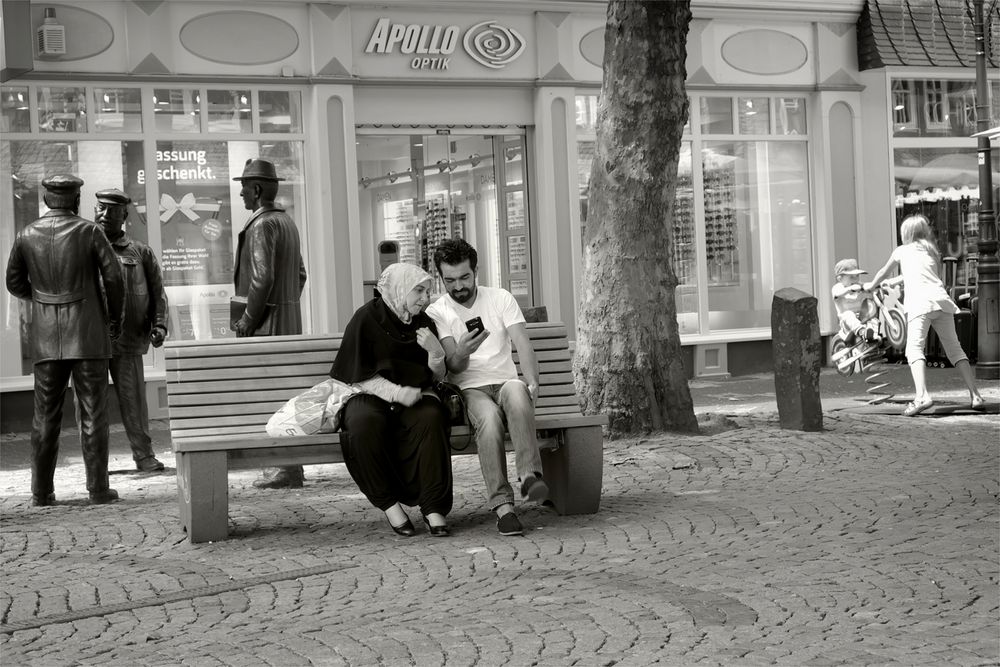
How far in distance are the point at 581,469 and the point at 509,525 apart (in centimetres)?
67

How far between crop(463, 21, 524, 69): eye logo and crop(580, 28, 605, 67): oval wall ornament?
852mm

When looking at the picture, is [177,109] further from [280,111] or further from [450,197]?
[450,197]

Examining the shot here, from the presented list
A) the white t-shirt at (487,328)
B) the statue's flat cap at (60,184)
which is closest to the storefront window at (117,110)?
the statue's flat cap at (60,184)

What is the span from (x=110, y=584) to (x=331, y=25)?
10.3 m

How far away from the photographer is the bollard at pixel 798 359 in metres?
11.0

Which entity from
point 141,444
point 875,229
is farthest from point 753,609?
point 875,229

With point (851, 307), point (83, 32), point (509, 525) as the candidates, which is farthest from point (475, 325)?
point (83, 32)

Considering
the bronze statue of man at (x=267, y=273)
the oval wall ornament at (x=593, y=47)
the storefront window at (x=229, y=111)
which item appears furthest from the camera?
the oval wall ornament at (x=593, y=47)

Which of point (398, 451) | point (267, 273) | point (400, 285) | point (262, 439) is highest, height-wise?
point (267, 273)

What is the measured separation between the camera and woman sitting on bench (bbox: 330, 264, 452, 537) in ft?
24.2

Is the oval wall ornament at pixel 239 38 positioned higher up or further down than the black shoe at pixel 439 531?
higher up

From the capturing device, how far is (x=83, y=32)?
14.7m

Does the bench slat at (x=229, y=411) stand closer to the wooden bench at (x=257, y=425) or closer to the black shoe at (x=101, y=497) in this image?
the wooden bench at (x=257, y=425)

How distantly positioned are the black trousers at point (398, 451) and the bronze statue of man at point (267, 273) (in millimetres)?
2131
